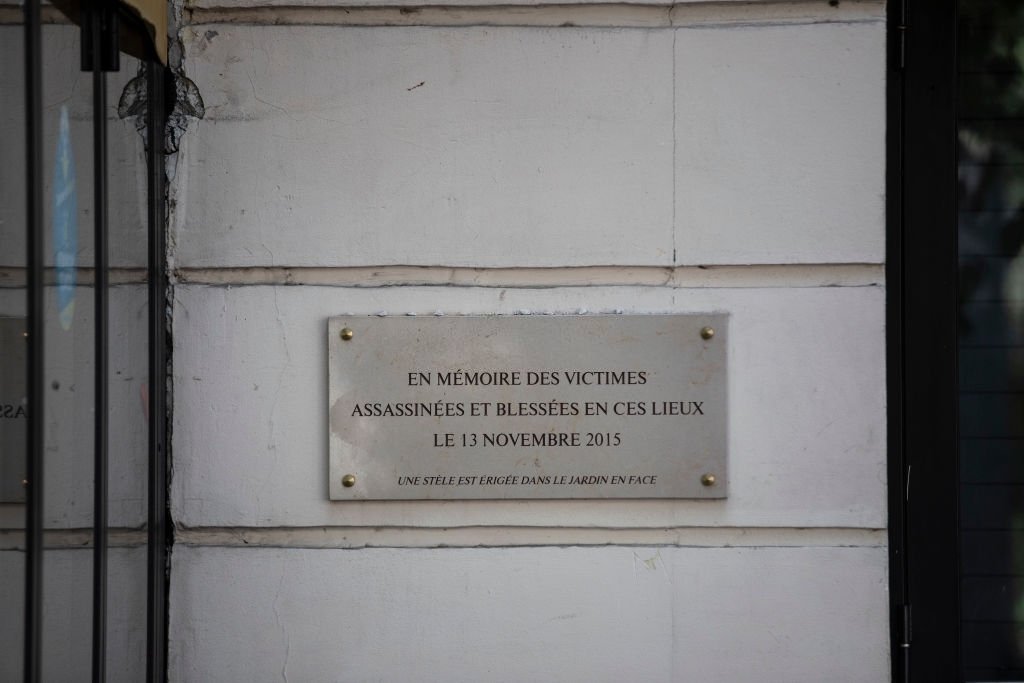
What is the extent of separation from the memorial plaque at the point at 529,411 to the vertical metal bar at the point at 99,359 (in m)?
0.65

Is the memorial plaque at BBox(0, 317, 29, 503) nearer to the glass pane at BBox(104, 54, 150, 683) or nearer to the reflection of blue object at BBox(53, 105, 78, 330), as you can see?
the reflection of blue object at BBox(53, 105, 78, 330)

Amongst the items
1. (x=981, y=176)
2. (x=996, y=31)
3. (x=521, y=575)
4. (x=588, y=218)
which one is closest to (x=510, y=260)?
(x=588, y=218)

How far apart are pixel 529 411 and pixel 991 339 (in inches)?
53.1

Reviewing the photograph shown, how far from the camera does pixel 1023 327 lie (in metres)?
2.88

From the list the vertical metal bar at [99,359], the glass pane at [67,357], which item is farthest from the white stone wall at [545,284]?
the glass pane at [67,357]

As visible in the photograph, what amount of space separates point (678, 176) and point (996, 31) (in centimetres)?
104

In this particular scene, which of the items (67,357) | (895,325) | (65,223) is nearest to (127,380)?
(67,357)

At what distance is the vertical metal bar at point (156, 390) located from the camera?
2.68 metres

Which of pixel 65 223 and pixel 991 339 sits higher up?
pixel 65 223

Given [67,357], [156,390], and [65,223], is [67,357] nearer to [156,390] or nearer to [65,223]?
[65,223]

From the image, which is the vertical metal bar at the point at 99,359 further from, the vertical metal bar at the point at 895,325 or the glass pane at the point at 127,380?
the vertical metal bar at the point at 895,325

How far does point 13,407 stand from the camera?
182cm

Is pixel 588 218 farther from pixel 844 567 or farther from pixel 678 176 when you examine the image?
pixel 844 567

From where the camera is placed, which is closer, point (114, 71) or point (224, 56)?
point (114, 71)
